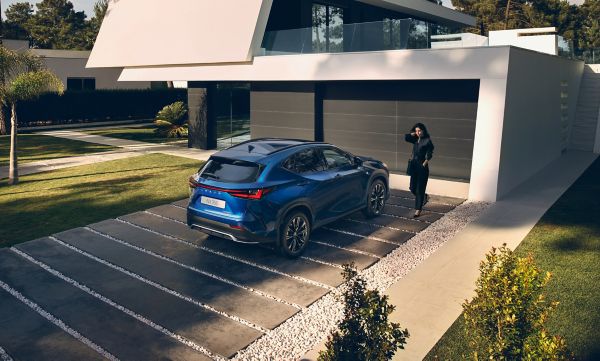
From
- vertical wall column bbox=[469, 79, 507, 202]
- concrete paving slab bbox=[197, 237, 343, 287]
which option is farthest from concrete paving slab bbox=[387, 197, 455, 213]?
concrete paving slab bbox=[197, 237, 343, 287]

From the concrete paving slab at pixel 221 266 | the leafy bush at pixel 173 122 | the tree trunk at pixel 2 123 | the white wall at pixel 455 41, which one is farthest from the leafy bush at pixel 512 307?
the tree trunk at pixel 2 123

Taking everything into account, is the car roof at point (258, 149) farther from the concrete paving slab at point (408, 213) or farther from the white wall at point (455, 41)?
the white wall at point (455, 41)

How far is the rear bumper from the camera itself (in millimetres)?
7703

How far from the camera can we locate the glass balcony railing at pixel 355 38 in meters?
13.4

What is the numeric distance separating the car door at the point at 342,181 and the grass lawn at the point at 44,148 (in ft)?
41.0

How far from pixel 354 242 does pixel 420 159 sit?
2447 millimetres

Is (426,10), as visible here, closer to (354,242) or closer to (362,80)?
(362,80)

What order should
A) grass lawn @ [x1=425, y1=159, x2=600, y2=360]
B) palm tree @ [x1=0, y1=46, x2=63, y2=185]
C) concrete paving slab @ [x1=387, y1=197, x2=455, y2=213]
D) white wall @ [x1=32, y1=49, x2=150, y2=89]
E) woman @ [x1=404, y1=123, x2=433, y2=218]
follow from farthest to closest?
1. white wall @ [x1=32, y1=49, x2=150, y2=89]
2. palm tree @ [x1=0, y1=46, x2=63, y2=185]
3. concrete paving slab @ [x1=387, y1=197, x2=455, y2=213]
4. woman @ [x1=404, y1=123, x2=433, y2=218]
5. grass lawn @ [x1=425, y1=159, x2=600, y2=360]

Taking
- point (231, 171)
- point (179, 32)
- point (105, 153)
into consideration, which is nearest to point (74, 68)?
point (105, 153)

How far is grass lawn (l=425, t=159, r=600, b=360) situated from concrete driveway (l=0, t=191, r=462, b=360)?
1.99 m

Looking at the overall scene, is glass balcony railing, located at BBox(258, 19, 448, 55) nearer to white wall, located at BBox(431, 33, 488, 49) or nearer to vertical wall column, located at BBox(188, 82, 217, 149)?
white wall, located at BBox(431, 33, 488, 49)

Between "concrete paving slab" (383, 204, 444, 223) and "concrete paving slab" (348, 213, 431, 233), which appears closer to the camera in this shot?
"concrete paving slab" (348, 213, 431, 233)

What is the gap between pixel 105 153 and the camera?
19000 millimetres

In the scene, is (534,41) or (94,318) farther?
(534,41)
